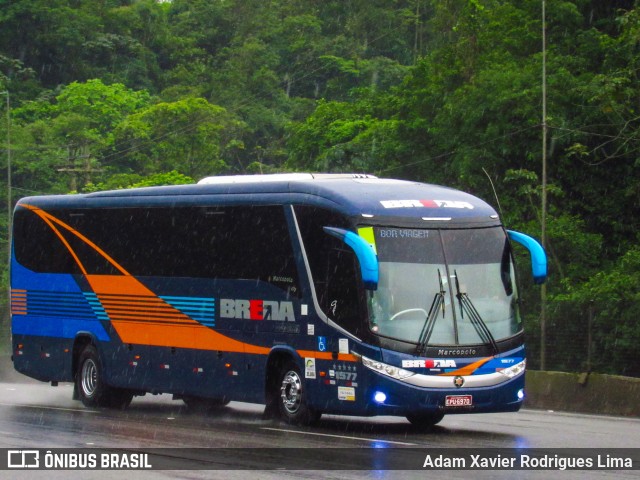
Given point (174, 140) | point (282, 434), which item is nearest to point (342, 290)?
point (282, 434)

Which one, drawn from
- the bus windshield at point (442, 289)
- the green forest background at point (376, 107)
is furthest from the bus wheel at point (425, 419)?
the green forest background at point (376, 107)

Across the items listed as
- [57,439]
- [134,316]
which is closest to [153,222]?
[134,316]

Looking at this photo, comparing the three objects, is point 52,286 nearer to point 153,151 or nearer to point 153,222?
point 153,222

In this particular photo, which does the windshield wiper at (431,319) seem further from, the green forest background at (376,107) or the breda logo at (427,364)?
the green forest background at (376,107)

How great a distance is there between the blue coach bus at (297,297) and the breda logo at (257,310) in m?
0.03

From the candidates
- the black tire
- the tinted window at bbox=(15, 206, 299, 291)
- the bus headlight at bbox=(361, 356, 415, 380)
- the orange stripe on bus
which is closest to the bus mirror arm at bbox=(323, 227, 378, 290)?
the bus headlight at bbox=(361, 356, 415, 380)

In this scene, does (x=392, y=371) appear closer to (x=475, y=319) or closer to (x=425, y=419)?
(x=475, y=319)

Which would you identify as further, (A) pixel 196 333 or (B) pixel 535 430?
(A) pixel 196 333

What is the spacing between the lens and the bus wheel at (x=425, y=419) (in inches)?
687

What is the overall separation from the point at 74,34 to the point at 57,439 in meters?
97.1

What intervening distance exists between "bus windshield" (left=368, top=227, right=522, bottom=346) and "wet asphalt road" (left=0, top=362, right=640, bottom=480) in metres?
1.31

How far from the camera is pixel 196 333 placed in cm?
1975

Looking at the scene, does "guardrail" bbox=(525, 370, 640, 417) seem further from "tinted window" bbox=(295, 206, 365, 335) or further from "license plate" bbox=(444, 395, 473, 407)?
"tinted window" bbox=(295, 206, 365, 335)

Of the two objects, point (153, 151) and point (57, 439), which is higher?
point (153, 151)
